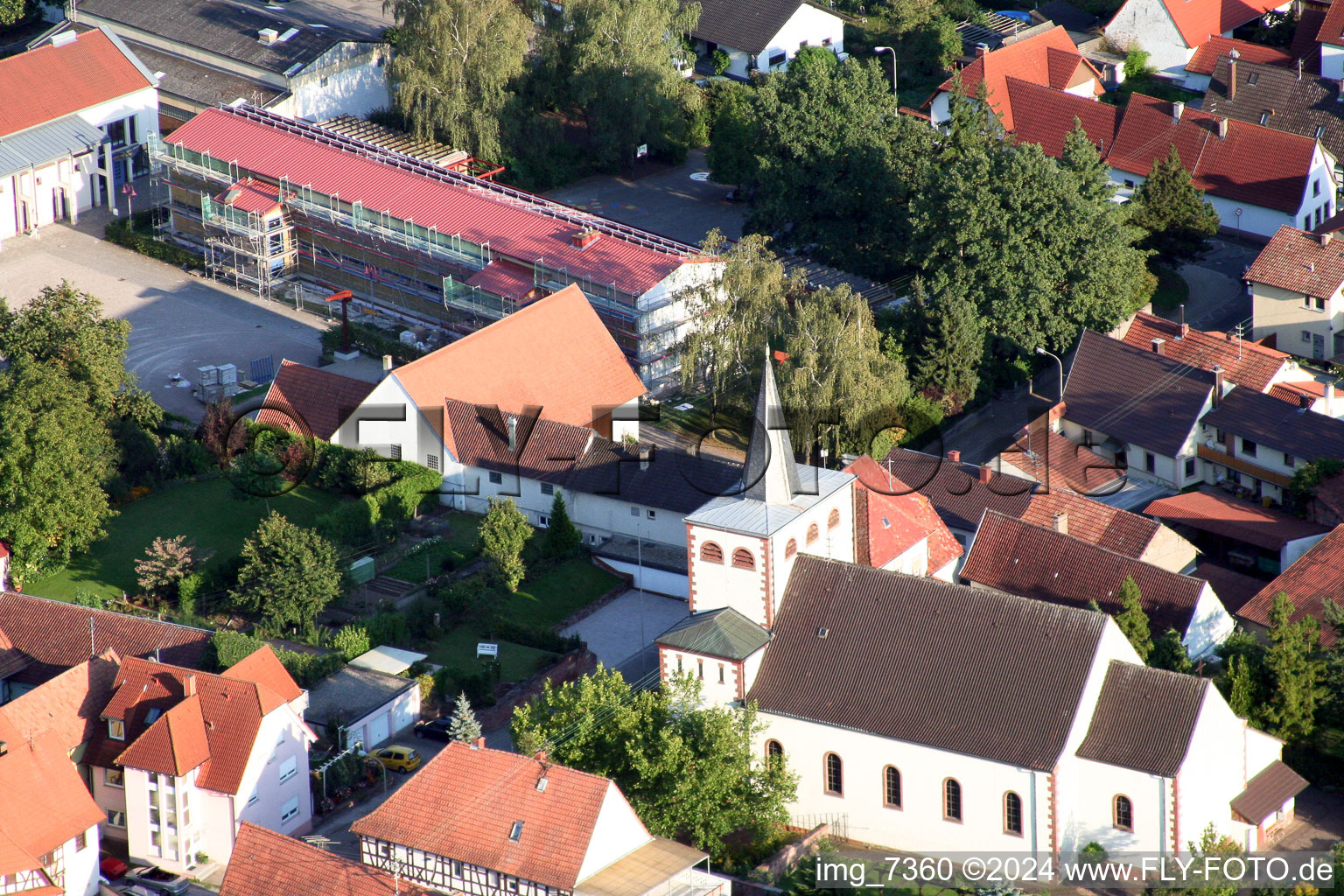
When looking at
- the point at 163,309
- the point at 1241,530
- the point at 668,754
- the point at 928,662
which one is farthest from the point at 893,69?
the point at 668,754

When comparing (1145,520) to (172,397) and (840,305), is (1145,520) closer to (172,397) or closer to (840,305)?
(840,305)

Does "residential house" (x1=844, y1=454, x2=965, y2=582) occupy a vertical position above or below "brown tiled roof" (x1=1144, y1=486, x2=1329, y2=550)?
above

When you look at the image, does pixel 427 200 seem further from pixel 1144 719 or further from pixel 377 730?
pixel 1144 719

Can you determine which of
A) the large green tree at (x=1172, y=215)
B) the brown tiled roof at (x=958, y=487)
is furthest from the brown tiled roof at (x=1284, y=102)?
the brown tiled roof at (x=958, y=487)

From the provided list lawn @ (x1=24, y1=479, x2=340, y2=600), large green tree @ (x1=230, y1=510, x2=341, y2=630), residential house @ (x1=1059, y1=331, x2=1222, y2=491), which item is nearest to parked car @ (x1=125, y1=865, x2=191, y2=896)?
large green tree @ (x1=230, y1=510, x2=341, y2=630)

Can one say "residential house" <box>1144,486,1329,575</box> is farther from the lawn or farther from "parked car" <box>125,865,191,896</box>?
"parked car" <box>125,865,191,896</box>

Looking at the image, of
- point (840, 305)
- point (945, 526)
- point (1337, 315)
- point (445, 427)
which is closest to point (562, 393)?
point (445, 427)
